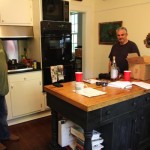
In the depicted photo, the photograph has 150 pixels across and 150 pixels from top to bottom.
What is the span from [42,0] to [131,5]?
5.55 feet

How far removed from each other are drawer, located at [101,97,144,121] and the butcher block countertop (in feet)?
0.21

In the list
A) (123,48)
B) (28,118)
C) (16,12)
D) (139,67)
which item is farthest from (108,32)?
(28,118)

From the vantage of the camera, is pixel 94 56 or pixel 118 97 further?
pixel 94 56

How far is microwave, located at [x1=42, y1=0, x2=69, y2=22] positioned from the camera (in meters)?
3.30

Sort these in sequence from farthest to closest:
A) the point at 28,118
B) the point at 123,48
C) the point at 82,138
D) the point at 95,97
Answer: the point at 28,118, the point at 123,48, the point at 82,138, the point at 95,97

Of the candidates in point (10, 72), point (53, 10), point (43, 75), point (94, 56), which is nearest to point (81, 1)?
point (53, 10)

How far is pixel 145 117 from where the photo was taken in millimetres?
2266

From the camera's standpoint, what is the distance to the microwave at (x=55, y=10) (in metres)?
3.30

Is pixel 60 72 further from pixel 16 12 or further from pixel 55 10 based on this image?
pixel 16 12

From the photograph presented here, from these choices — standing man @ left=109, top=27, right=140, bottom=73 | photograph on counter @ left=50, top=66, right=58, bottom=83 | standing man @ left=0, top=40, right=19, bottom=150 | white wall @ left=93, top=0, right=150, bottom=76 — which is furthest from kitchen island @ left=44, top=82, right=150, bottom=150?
white wall @ left=93, top=0, right=150, bottom=76

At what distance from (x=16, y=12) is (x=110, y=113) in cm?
245

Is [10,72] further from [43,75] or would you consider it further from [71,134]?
[71,134]

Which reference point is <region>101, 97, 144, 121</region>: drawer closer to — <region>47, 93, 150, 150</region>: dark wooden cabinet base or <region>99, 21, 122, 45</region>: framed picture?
<region>47, 93, 150, 150</region>: dark wooden cabinet base

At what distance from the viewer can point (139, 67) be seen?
8.36 ft
